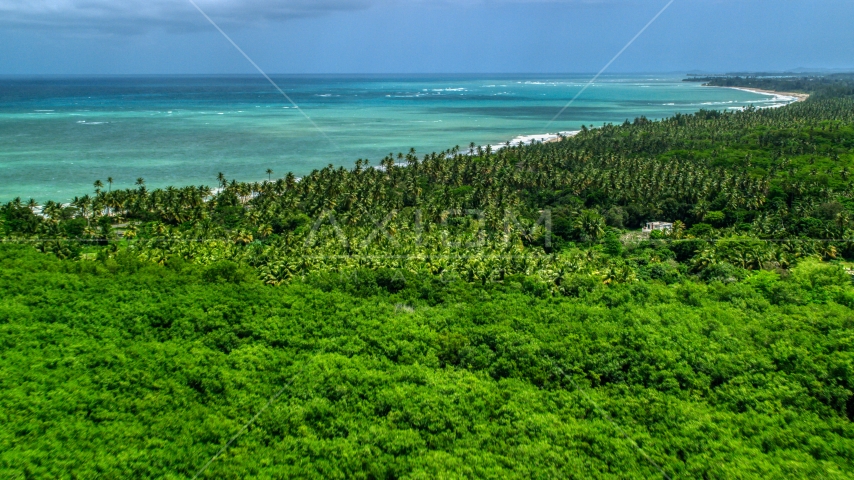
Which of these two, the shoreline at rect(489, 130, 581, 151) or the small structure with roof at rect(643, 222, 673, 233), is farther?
the shoreline at rect(489, 130, 581, 151)

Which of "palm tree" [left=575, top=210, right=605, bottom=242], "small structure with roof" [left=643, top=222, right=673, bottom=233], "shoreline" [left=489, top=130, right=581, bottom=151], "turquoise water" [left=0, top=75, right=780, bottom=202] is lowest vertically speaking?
"small structure with roof" [left=643, top=222, right=673, bottom=233]

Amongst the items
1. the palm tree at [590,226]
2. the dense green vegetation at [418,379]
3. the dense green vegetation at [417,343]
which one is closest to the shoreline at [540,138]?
the palm tree at [590,226]

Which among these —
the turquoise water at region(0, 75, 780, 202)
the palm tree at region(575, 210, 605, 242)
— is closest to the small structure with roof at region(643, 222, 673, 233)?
the palm tree at region(575, 210, 605, 242)

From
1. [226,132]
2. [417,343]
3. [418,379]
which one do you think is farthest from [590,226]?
[226,132]

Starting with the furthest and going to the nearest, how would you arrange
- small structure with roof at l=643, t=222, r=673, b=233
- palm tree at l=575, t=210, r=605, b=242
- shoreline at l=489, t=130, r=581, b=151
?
1. shoreline at l=489, t=130, r=581, b=151
2. small structure with roof at l=643, t=222, r=673, b=233
3. palm tree at l=575, t=210, r=605, b=242

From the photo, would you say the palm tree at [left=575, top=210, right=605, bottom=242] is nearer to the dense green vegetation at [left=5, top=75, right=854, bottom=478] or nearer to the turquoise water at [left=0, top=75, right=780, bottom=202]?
the dense green vegetation at [left=5, top=75, right=854, bottom=478]

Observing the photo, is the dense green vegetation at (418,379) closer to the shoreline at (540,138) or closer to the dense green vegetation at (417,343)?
the dense green vegetation at (417,343)

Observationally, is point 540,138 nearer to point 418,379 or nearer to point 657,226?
point 657,226
